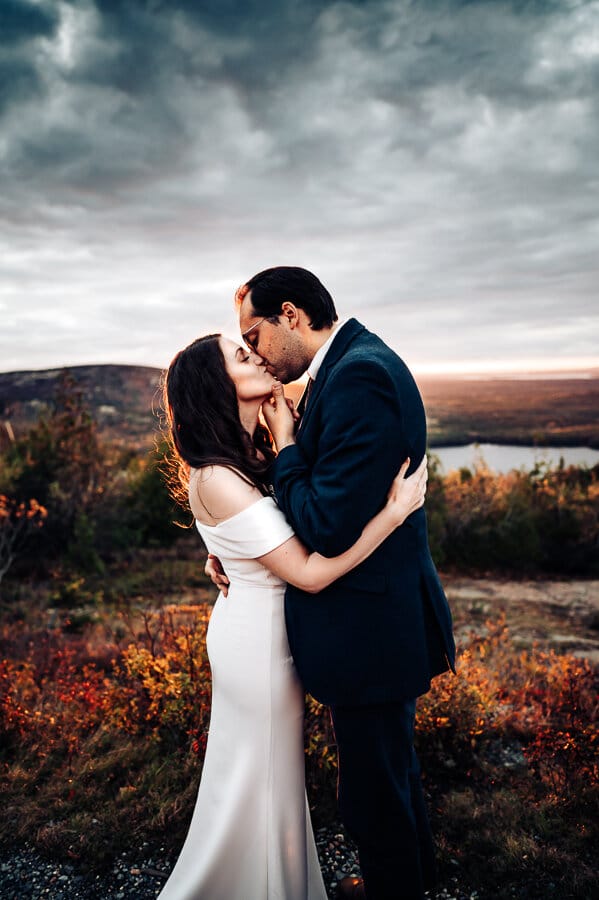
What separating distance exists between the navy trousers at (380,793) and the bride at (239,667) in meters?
0.26

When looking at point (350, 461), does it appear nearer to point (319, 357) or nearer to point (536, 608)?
point (319, 357)

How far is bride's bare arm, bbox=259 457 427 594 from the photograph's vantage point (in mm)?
1731

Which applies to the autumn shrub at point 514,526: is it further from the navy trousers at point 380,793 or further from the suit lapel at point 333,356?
the suit lapel at point 333,356

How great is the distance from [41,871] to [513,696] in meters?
3.03

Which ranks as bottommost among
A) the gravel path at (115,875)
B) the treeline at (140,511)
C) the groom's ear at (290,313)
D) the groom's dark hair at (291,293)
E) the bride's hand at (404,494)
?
the gravel path at (115,875)

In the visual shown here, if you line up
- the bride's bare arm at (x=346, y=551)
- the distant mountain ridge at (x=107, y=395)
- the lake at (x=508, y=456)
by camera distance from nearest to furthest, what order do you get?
the bride's bare arm at (x=346, y=551)
the lake at (x=508, y=456)
the distant mountain ridge at (x=107, y=395)

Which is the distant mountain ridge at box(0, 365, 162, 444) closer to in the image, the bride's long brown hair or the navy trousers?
Answer: the bride's long brown hair

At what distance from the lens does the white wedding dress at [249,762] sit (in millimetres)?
2035

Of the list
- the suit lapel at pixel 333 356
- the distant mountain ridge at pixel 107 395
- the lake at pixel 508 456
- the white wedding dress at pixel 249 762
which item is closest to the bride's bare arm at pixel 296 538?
the white wedding dress at pixel 249 762

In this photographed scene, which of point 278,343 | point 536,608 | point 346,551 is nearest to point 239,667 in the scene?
point 346,551

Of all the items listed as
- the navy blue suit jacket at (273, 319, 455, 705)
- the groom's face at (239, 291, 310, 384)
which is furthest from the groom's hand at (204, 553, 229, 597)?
the groom's face at (239, 291, 310, 384)

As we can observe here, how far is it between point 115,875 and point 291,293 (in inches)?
107

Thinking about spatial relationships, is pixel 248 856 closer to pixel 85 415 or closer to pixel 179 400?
pixel 179 400

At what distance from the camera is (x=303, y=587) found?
180 cm
